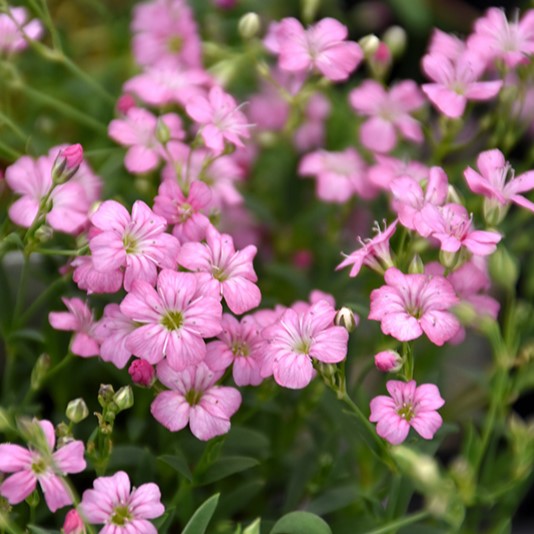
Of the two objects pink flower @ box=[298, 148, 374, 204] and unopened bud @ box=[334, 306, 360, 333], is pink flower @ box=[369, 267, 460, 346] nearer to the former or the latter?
unopened bud @ box=[334, 306, 360, 333]

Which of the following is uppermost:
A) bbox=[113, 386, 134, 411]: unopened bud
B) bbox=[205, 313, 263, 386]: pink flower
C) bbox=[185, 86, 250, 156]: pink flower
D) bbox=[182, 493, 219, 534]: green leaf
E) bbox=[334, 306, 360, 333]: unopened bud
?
bbox=[185, 86, 250, 156]: pink flower

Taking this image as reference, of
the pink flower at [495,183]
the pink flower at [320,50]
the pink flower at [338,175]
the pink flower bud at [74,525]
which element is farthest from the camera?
the pink flower at [338,175]

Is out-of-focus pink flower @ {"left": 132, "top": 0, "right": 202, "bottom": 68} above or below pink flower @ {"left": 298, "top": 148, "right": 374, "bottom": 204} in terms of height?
above

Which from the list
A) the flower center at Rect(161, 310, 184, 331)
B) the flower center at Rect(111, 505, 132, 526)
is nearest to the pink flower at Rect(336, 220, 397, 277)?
the flower center at Rect(161, 310, 184, 331)

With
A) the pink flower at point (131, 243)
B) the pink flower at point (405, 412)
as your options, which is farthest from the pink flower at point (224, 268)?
the pink flower at point (405, 412)

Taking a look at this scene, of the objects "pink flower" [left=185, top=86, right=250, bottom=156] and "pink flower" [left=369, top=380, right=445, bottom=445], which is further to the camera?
"pink flower" [left=185, top=86, right=250, bottom=156]

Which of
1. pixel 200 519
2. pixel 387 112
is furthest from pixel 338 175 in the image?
pixel 200 519

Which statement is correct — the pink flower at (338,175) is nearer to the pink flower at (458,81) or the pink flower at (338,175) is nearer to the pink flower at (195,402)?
the pink flower at (458,81)

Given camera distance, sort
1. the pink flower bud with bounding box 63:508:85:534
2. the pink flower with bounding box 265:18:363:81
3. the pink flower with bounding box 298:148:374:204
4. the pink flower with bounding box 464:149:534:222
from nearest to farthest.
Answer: the pink flower bud with bounding box 63:508:85:534
the pink flower with bounding box 464:149:534:222
the pink flower with bounding box 265:18:363:81
the pink flower with bounding box 298:148:374:204
